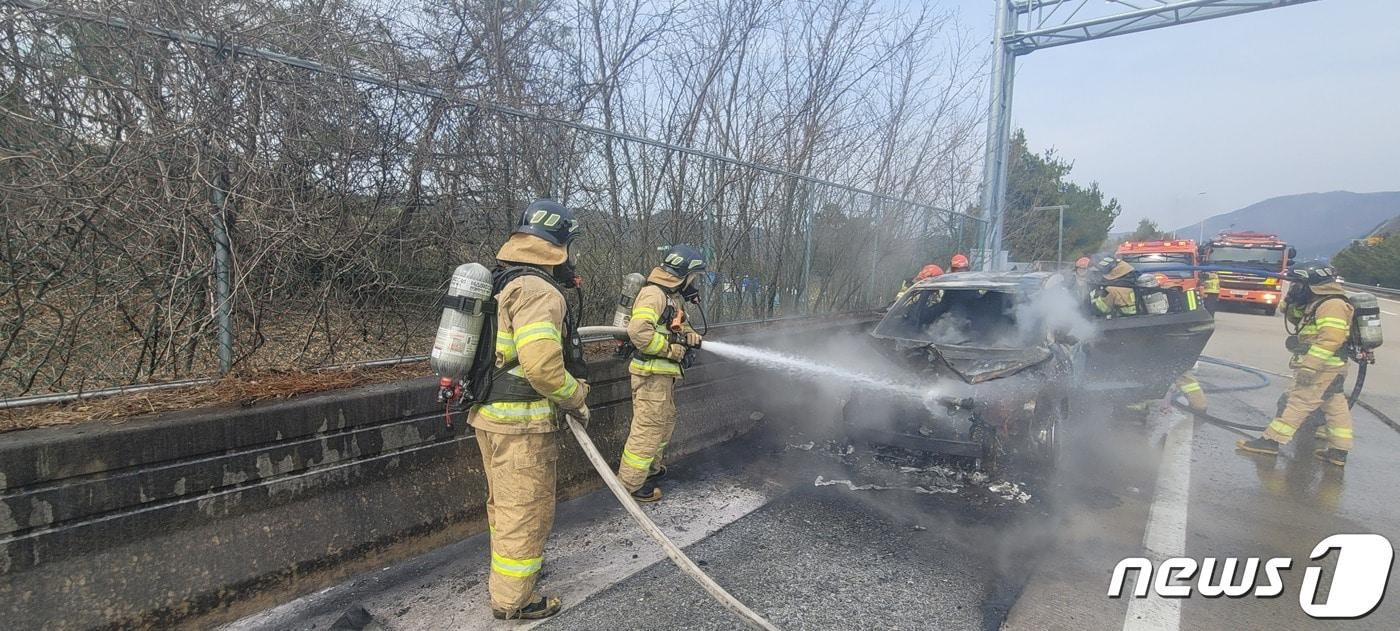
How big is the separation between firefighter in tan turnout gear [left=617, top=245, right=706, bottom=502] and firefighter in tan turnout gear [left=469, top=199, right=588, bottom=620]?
4.29 ft

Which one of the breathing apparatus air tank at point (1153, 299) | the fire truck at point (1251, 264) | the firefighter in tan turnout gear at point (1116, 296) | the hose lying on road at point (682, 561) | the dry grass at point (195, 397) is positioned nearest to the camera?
the dry grass at point (195, 397)

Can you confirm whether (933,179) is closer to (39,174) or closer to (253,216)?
(253,216)

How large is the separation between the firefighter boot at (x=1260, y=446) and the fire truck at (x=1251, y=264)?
1861cm

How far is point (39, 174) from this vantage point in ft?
8.61

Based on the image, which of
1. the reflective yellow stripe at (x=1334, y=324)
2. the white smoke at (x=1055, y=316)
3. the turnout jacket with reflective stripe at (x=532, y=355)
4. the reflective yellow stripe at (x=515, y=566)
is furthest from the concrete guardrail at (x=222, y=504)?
the reflective yellow stripe at (x=1334, y=324)

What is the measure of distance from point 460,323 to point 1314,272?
7.61 metres

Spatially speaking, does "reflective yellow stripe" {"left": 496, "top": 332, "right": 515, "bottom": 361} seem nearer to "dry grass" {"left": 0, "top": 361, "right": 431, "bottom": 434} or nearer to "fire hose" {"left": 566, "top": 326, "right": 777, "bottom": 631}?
"fire hose" {"left": 566, "top": 326, "right": 777, "bottom": 631}

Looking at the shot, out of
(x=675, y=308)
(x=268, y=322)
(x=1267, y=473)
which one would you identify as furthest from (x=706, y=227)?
(x=1267, y=473)

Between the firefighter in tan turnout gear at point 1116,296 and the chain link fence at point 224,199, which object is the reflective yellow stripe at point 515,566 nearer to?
the chain link fence at point 224,199

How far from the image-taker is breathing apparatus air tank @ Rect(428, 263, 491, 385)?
9.32 ft

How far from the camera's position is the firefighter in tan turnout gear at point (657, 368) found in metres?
4.39

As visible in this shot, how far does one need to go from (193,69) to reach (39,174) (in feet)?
2.54

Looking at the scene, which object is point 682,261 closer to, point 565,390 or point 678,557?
point 565,390

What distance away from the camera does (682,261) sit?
14.8ft
